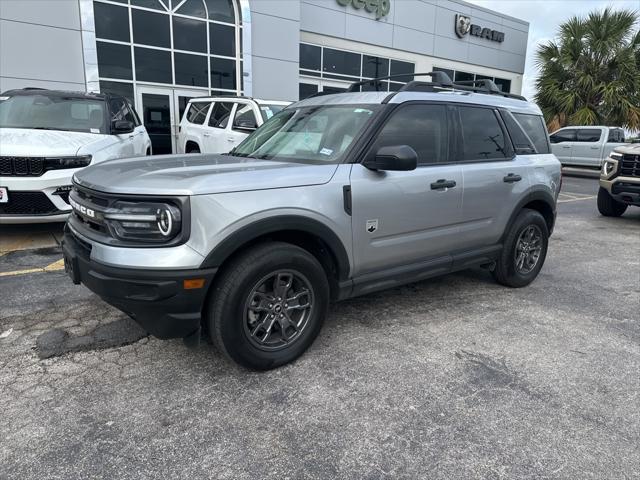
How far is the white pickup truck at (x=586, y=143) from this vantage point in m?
17.6

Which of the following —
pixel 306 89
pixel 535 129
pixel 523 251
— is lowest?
pixel 523 251

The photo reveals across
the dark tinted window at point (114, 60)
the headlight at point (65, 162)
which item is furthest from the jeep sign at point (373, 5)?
the headlight at point (65, 162)

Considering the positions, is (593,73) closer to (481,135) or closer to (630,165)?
(630,165)

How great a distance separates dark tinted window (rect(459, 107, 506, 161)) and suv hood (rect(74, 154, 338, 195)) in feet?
4.93

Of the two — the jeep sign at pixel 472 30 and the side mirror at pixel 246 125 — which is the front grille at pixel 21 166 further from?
the jeep sign at pixel 472 30

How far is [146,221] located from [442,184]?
227 cm

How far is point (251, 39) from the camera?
1454cm

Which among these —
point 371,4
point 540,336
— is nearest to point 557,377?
point 540,336

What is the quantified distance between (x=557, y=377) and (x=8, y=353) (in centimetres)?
363

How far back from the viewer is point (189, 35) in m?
13.7

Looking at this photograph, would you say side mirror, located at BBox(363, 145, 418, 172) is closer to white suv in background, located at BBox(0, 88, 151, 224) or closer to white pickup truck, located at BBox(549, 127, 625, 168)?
white suv in background, located at BBox(0, 88, 151, 224)

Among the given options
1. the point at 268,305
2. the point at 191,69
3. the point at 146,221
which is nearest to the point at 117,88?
the point at 191,69

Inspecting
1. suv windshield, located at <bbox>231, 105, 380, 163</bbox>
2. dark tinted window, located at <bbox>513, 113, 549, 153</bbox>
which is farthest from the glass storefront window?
dark tinted window, located at <bbox>513, 113, 549, 153</bbox>

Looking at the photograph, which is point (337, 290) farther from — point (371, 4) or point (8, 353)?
point (371, 4)
